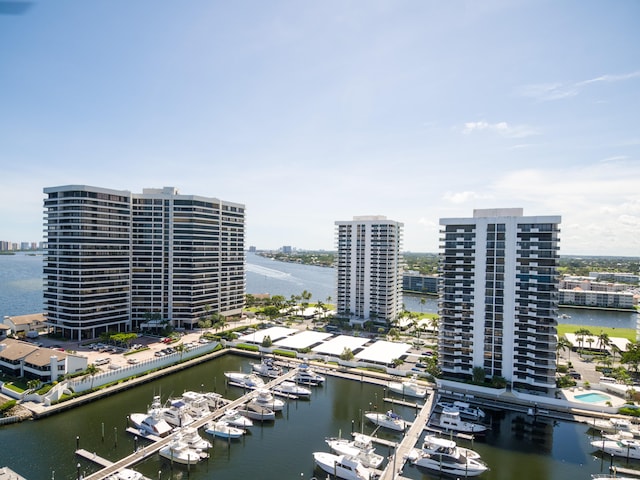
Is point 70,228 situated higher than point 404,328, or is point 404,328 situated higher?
point 70,228

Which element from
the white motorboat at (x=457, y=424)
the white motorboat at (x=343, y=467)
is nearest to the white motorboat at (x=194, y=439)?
the white motorboat at (x=343, y=467)

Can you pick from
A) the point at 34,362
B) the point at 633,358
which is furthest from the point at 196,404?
the point at 633,358

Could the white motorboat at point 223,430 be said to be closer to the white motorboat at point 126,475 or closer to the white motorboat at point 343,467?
the white motorboat at point 126,475

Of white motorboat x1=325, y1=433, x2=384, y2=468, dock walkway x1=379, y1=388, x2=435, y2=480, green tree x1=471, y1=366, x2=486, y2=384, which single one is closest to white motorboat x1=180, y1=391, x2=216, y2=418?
white motorboat x1=325, y1=433, x2=384, y2=468

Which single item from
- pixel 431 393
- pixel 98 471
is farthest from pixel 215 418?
pixel 431 393

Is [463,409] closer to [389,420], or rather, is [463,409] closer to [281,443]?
[389,420]

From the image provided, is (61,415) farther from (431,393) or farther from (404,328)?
(404,328)

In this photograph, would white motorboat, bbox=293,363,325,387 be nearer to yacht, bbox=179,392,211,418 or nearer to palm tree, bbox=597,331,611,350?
→ yacht, bbox=179,392,211,418
